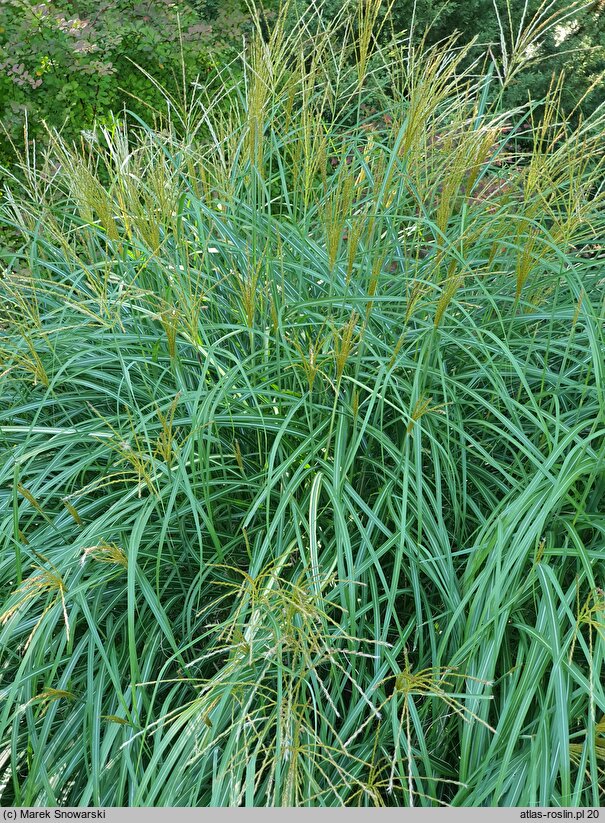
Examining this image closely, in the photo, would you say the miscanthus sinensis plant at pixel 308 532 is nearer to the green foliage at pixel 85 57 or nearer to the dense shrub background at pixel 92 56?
the dense shrub background at pixel 92 56

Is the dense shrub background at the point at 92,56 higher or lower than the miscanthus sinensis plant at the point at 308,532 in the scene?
higher

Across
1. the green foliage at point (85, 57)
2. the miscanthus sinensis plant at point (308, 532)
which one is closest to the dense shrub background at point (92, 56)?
the green foliage at point (85, 57)

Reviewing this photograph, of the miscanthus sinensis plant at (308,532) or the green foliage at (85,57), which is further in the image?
the green foliage at (85,57)

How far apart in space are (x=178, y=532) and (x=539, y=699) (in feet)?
3.55

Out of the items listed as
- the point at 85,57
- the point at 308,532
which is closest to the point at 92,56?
the point at 85,57

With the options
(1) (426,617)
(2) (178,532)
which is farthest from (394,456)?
(2) (178,532)

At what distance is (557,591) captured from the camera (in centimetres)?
209

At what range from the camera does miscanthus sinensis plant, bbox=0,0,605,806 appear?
1986mm

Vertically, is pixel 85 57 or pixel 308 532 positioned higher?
pixel 85 57

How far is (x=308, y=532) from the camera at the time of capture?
226 centimetres

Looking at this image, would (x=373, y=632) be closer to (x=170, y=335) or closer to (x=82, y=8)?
(x=170, y=335)

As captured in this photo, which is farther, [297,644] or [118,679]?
[118,679]

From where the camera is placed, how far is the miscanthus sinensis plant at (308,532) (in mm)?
1986

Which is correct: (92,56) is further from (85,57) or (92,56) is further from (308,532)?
(308,532)
